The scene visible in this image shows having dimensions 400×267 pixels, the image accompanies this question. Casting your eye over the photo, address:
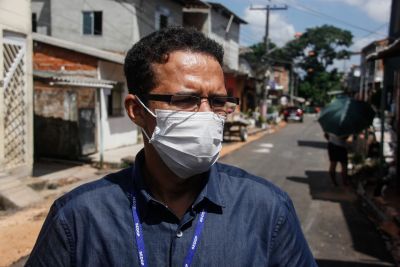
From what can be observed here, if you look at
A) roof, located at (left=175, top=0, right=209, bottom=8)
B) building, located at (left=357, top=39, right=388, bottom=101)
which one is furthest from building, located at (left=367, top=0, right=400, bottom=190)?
roof, located at (left=175, top=0, right=209, bottom=8)

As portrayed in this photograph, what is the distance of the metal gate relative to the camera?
9578 mm

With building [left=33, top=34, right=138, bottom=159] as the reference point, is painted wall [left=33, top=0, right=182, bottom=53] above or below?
above

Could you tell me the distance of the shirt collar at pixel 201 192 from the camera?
1.74 m

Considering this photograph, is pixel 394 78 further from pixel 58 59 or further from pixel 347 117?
pixel 58 59

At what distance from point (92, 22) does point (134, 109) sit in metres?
19.9

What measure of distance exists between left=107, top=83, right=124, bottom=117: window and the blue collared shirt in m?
14.6

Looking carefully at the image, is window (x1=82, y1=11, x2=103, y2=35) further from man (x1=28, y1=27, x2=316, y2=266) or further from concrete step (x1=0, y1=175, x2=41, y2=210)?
man (x1=28, y1=27, x2=316, y2=266)

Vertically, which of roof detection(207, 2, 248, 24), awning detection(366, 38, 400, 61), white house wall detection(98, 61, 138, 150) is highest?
roof detection(207, 2, 248, 24)

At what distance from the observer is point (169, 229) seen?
169 centimetres

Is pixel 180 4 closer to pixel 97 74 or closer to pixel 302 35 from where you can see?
pixel 97 74

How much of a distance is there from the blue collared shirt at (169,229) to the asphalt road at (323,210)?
14.3 ft

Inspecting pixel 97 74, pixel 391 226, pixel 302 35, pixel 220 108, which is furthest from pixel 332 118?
pixel 302 35

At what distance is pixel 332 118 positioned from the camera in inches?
408

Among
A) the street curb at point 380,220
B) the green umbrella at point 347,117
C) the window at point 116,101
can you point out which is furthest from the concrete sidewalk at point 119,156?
the street curb at point 380,220
